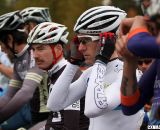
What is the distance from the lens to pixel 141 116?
229 inches

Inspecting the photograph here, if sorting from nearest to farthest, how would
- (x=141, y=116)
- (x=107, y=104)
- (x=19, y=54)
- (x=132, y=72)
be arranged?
1. (x=132, y=72)
2. (x=107, y=104)
3. (x=141, y=116)
4. (x=19, y=54)

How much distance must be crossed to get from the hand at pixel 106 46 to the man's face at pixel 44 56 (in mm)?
1372

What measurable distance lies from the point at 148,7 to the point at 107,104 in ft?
6.82

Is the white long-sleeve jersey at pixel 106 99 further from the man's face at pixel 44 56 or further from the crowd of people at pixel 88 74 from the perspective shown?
the man's face at pixel 44 56

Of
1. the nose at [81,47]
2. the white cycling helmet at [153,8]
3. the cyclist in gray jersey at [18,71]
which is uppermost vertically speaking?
the white cycling helmet at [153,8]

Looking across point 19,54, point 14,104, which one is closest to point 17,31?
point 19,54

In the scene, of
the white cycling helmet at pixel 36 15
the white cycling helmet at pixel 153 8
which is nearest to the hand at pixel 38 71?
→ the white cycling helmet at pixel 36 15

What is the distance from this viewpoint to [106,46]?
5566 millimetres

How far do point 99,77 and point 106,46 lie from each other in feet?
0.87

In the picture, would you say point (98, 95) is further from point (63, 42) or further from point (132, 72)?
point (63, 42)

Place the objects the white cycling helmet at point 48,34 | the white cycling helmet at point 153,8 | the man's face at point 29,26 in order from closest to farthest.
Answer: the white cycling helmet at point 153,8 → the white cycling helmet at point 48,34 → the man's face at point 29,26

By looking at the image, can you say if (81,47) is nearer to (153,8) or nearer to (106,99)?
(106,99)

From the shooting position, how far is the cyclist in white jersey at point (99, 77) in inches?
214

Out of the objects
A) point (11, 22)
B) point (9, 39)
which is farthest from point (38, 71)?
point (11, 22)
